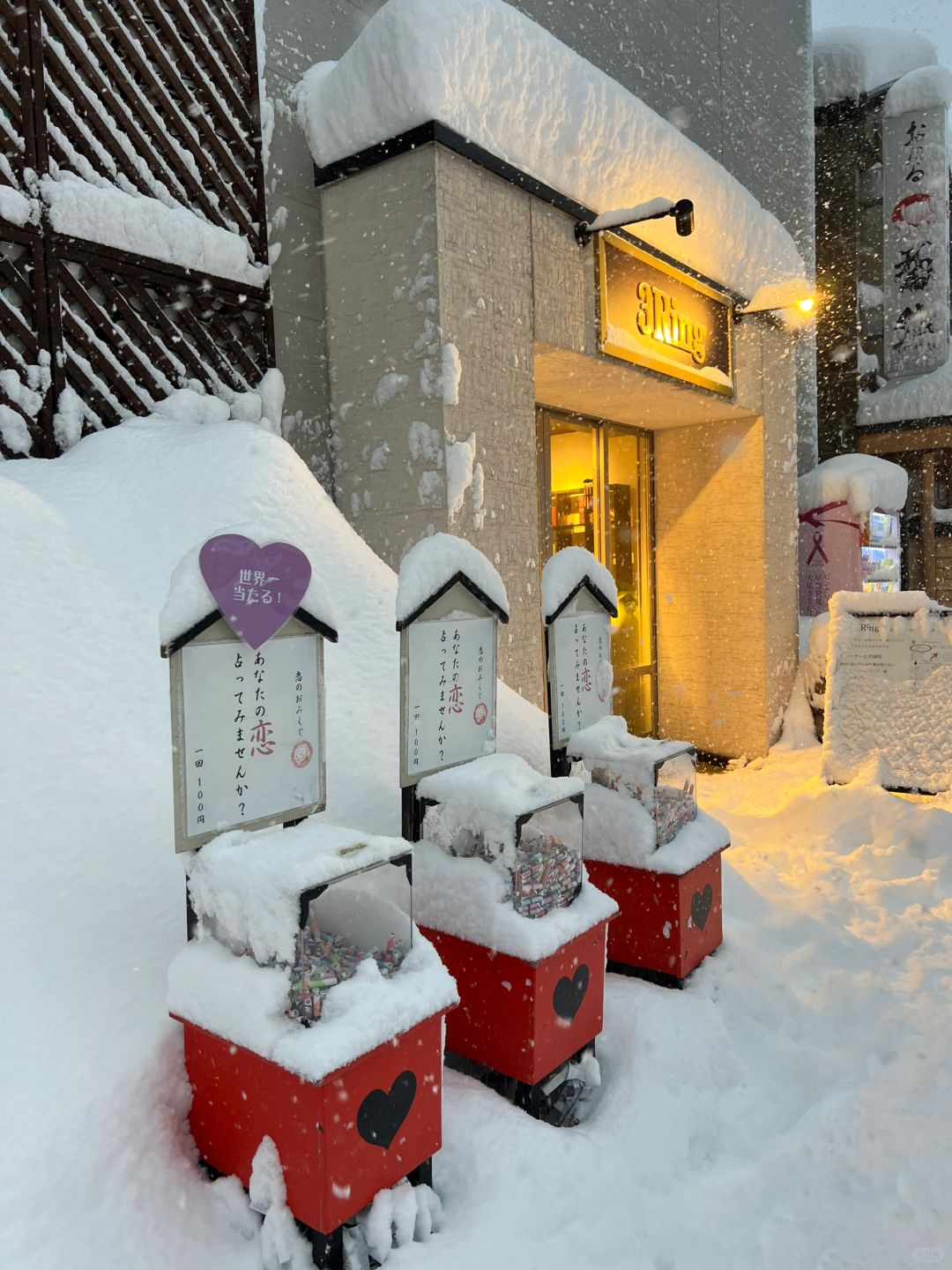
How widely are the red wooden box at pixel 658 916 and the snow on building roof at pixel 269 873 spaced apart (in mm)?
1610

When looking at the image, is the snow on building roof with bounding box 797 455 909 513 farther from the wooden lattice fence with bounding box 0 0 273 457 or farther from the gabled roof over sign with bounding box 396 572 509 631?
the gabled roof over sign with bounding box 396 572 509 631

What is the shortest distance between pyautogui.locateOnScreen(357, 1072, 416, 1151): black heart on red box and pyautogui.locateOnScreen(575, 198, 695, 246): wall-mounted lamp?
5.31m

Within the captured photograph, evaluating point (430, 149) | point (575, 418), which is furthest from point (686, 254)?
point (430, 149)

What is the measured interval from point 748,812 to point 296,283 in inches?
191

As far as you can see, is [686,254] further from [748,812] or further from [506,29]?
[748,812]

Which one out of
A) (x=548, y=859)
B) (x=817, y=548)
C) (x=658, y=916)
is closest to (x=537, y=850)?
(x=548, y=859)

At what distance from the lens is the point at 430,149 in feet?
→ 15.7

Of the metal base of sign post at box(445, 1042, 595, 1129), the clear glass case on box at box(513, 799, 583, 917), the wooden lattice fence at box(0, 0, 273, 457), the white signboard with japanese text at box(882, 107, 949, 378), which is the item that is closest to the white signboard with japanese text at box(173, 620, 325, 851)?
the clear glass case on box at box(513, 799, 583, 917)

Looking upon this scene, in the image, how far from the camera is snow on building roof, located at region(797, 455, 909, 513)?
10539 mm

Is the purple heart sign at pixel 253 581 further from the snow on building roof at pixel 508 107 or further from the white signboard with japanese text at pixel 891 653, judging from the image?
the white signboard with japanese text at pixel 891 653

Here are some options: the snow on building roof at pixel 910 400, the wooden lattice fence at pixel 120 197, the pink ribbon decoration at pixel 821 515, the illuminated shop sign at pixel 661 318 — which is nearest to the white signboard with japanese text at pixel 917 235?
the snow on building roof at pixel 910 400

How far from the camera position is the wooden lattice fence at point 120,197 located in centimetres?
444

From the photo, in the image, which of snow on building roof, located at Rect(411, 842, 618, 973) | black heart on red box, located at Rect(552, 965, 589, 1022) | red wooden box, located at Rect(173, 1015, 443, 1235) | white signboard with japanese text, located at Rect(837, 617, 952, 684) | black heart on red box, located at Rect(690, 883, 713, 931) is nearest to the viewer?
red wooden box, located at Rect(173, 1015, 443, 1235)

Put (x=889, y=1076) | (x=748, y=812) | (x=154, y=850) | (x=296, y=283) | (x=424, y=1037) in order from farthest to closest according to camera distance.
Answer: (x=748, y=812), (x=296, y=283), (x=889, y=1076), (x=154, y=850), (x=424, y=1037)
